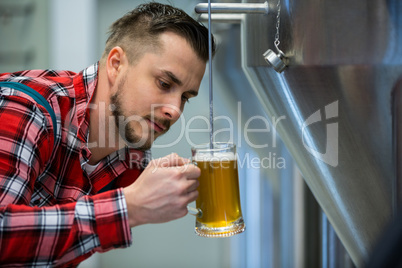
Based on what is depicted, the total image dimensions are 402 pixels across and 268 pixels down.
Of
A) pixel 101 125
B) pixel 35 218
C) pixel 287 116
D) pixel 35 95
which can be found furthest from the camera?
pixel 101 125

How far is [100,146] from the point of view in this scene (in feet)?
3.27

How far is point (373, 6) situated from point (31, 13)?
132 cm

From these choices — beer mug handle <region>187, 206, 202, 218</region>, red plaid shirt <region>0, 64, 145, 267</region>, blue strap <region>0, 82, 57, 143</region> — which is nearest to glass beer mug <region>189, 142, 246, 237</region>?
beer mug handle <region>187, 206, 202, 218</region>

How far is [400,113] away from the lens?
59 centimetres

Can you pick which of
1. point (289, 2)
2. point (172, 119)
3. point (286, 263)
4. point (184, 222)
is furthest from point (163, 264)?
point (289, 2)

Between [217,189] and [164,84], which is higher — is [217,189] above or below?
below

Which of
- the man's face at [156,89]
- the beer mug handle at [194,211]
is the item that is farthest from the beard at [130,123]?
the beer mug handle at [194,211]

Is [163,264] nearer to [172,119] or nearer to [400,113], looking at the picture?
[172,119]

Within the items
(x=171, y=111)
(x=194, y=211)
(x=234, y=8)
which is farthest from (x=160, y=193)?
(x=234, y=8)

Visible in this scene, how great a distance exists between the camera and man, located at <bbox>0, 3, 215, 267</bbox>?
670mm

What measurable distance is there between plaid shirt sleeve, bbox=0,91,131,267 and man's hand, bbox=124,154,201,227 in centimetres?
2

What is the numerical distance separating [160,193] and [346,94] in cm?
32

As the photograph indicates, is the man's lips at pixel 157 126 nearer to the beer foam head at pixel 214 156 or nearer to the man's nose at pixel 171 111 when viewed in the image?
the man's nose at pixel 171 111

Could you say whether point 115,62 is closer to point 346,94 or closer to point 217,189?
point 217,189
